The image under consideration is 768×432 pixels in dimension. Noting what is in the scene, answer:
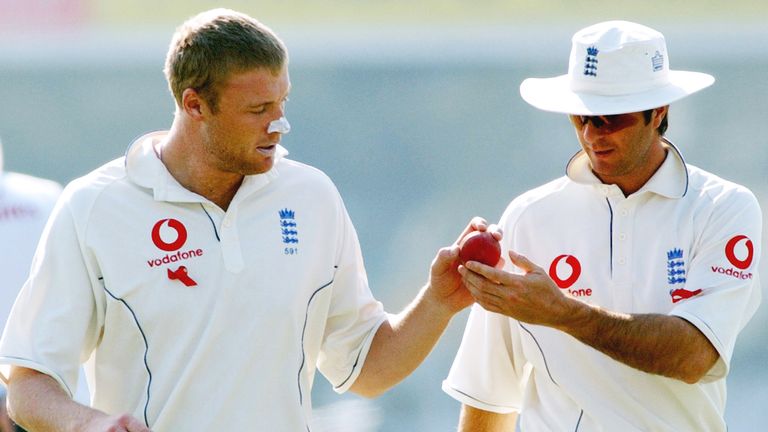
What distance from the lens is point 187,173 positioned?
362cm

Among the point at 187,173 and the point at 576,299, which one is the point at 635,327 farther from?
the point at 187,173

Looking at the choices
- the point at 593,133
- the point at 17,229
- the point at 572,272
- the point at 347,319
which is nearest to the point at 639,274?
the point at 572,272

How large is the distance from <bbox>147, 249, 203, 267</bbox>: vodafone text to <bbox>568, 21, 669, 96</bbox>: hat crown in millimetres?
1023

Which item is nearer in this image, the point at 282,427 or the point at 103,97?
the point at 282,427

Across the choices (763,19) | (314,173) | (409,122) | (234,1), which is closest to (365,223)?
(409,122)

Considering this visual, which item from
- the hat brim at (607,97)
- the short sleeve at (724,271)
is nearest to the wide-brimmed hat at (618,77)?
the hat brim at (607,97)

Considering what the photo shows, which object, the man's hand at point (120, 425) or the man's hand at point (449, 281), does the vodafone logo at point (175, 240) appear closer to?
the man's hand at point (120, 425)

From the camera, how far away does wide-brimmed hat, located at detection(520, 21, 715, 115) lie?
3.73 meters


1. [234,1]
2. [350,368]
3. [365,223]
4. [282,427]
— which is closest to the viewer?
[282,427]

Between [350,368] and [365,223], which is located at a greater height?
[350,368]

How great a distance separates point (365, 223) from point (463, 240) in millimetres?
5647

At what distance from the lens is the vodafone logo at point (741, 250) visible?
3.72 metres

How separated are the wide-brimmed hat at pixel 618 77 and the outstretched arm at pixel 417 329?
40cm

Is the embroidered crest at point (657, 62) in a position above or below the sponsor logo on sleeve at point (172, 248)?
above
